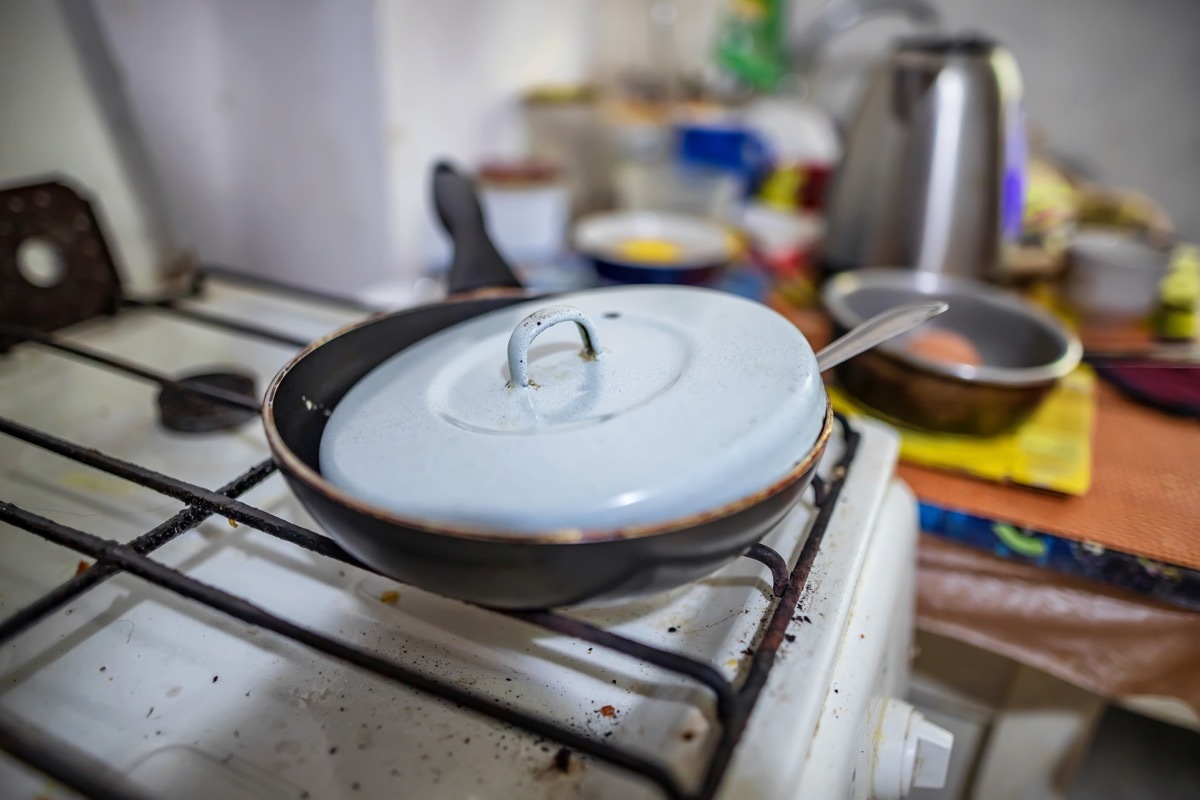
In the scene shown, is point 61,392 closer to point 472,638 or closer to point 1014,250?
point 472,638

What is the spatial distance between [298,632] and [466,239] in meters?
0.38

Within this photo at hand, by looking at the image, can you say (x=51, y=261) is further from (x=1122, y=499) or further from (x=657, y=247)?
(x=1122, y=499)

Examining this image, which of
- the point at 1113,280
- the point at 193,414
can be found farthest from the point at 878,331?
the point at 1113,280

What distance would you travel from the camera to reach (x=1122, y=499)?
1.98 feet

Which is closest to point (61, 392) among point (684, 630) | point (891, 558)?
point (684, 630)

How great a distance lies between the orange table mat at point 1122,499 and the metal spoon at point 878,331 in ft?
0.74

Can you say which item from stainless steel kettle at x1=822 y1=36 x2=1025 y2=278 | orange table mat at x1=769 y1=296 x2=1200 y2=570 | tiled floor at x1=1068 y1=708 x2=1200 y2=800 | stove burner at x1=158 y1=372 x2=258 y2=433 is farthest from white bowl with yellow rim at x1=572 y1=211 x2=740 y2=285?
tiled floor at x1=1068 y1=708 x2=1200 y2=800

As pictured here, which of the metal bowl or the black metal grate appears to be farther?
the metal bowl

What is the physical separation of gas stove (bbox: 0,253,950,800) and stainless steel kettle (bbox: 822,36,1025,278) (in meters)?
0.46

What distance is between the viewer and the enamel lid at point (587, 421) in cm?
29

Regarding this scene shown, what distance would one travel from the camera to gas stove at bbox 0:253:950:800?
32cm

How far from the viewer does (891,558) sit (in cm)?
49

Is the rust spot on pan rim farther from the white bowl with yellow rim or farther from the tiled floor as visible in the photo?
the tiled floor

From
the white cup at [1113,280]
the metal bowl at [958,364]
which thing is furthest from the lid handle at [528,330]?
the white cup at [1113,280]
